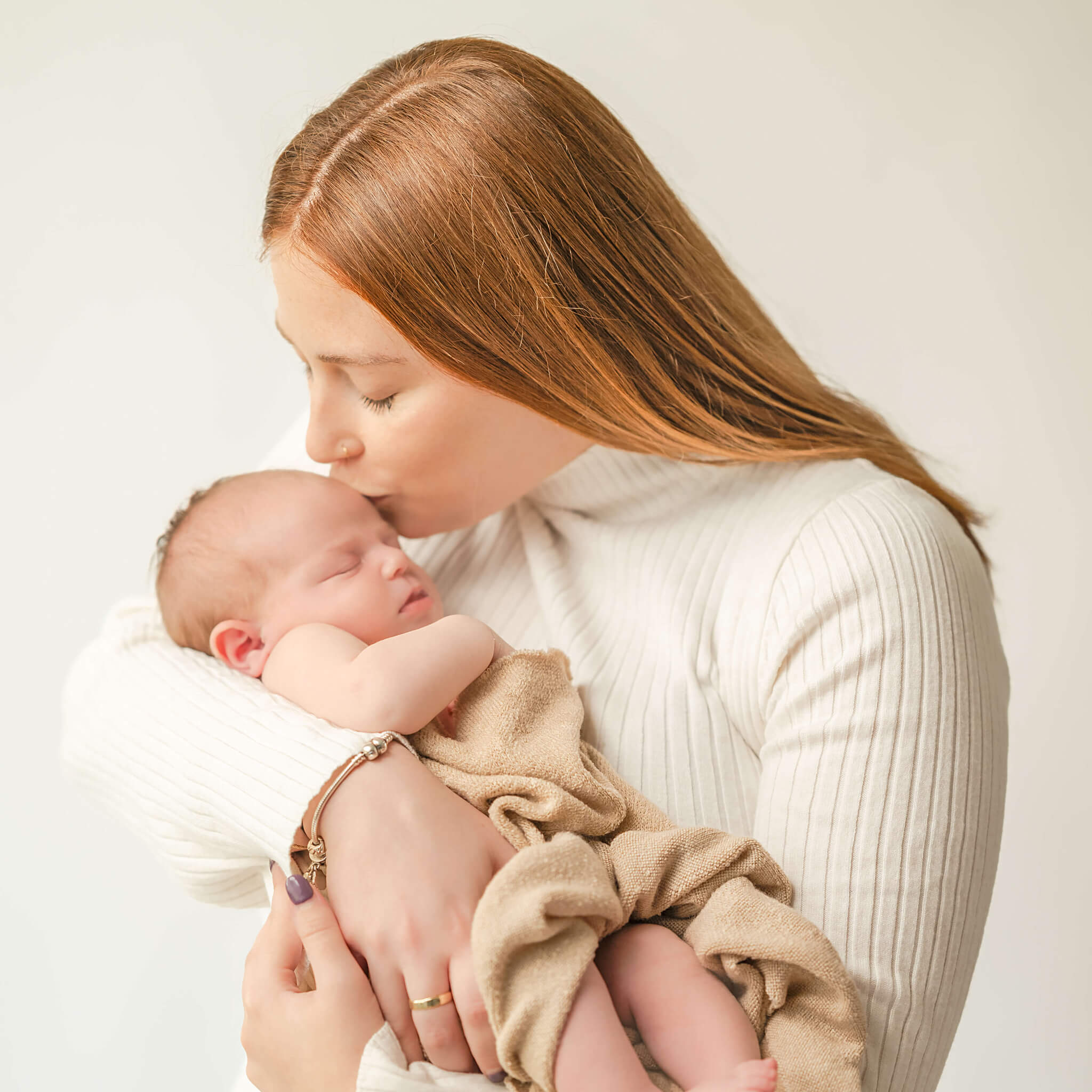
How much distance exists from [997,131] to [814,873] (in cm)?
173

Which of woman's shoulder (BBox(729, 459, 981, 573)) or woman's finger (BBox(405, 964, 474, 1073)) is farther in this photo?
woman's shoulder (BBox(729, 459, 981, 573))

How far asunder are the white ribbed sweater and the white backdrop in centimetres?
89

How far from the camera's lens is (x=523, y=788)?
1044mm

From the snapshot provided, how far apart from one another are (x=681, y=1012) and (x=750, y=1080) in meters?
0.10

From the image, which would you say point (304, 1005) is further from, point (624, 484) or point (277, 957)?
point (624, 484)

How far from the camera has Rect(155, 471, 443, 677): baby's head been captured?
129cm

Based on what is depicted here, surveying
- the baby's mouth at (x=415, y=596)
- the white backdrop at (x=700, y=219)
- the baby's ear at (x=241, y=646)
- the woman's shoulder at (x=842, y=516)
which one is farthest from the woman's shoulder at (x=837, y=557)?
the white backdrop at (x=700, y=219)

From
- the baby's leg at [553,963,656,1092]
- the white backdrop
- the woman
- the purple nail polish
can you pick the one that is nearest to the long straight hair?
the woman

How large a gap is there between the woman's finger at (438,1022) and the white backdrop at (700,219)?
5.07 ft

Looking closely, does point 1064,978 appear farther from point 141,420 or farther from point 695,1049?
point 141,420

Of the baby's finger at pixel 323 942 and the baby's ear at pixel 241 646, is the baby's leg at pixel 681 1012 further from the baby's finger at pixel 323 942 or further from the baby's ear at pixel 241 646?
the baby's ear at pixel 241 646

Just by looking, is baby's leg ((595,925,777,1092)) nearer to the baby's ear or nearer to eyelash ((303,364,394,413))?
the baby's ear

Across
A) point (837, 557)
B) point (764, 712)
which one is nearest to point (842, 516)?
point (837, 557)

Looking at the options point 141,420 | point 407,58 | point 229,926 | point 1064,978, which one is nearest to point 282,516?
point 407,58
